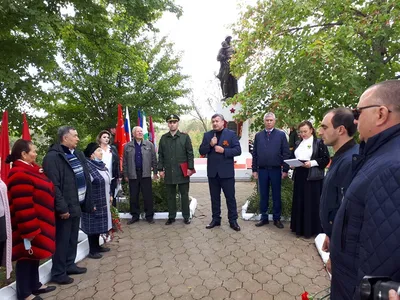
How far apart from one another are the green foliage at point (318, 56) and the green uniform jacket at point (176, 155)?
59.8 inches

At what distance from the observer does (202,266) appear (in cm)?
350

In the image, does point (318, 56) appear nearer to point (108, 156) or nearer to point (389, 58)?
point (389, 58)

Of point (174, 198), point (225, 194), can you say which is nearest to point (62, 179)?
point (174, 198)

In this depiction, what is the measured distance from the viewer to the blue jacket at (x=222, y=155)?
4.65 meters

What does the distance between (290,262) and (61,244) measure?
9.13 ft

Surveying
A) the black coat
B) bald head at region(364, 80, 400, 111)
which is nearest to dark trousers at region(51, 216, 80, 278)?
the black coat

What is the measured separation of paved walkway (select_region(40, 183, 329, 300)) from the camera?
293cm

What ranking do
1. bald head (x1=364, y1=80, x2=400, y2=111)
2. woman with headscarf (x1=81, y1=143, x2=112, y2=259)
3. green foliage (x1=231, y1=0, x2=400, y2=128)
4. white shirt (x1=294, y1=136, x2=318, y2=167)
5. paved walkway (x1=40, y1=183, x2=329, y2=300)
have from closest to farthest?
bald head (x1=364, y1=80, x2=400, y2=111), paved walkway (x1=40, y1=183, x2=329, y2=300), woman with headscarf (x1=81, y1=143, x2=112, y2=259), white shirt (x1=294, y1=136, x2=318, y2=167), green foliage (x1=231, y1=0, x2=400, y2=128)

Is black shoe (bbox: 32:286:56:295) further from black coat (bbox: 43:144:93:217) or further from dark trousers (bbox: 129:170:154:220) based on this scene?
dark trousers (bbox: 129:170:154:220)

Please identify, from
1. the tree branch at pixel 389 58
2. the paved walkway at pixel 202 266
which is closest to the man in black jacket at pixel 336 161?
the paved walkway at pixel 202 266

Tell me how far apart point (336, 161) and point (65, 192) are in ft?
9.12

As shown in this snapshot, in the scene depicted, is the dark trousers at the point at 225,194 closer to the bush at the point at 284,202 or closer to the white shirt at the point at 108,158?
the bush at the point at 284,202

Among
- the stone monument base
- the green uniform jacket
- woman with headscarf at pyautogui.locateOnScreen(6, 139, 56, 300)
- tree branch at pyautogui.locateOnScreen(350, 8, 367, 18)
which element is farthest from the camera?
Result: the stone monument base

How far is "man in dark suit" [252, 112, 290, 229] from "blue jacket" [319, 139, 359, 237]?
2.43m
